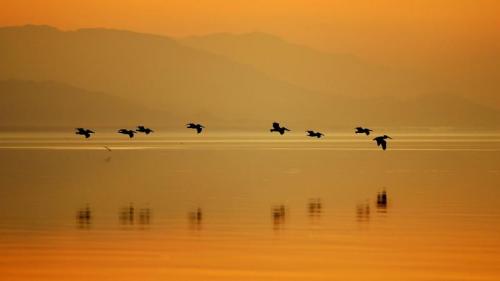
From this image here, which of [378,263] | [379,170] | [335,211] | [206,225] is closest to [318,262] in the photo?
[378,263]

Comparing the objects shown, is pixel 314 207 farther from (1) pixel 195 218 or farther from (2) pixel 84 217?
(2) pixel 84 217

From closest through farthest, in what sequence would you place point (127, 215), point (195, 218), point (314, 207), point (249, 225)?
point (249, 225), point (195, 218), point (127, 215), point (314, 207)

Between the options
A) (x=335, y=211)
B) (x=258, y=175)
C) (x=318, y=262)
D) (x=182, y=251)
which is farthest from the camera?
(x=258, y=175)

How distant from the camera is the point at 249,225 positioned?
105 feet

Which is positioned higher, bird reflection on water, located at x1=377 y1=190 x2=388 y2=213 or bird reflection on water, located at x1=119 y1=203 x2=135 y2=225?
bird reflection on water, located at x1=377 y1=190 x2=388 y2=213

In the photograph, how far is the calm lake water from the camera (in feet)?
77.5

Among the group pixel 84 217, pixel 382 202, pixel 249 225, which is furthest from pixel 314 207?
pixel 84 217

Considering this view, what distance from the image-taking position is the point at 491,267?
23.6 meters

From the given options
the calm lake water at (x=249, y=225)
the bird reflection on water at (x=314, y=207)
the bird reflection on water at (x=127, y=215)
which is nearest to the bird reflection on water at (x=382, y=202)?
the calm lake water at (x=249, y=225)

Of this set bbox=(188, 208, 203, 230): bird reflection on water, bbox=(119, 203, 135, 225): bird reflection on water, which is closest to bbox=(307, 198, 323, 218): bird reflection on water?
bbox=(188, 208, 203, 230): bird reflection on water

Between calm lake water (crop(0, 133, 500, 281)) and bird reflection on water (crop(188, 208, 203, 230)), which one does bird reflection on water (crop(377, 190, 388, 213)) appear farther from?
bird reflection on water (crop(188, 208, 203, 230))

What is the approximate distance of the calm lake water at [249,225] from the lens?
23.6 metres

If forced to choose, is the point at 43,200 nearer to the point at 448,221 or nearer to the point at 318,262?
the point at 448,221

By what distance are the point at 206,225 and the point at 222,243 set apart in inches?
164
